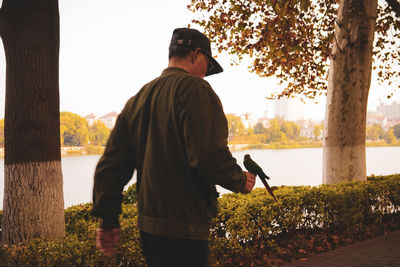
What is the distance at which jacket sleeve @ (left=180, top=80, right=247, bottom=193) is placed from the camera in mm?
1858

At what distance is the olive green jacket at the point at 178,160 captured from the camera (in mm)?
1884

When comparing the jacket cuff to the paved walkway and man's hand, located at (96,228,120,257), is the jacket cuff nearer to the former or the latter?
man's hand, located at (96,228,120,257)

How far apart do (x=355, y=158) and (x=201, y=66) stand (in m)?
6.57

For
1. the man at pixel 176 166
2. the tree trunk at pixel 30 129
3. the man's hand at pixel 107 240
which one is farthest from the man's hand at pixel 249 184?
the tree trunk at pixel 30 129

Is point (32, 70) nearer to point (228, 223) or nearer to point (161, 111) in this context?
point (161, 111)

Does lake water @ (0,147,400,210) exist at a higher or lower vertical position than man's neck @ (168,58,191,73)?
lower

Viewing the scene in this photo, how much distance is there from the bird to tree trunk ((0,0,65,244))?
2.78 meters

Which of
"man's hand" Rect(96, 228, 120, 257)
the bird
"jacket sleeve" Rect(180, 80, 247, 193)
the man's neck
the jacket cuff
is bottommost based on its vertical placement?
"man's hand" Rect(96, 228, 120, 257)

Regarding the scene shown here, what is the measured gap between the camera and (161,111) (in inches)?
79.6

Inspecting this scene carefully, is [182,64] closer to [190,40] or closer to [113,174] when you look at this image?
[190,40]

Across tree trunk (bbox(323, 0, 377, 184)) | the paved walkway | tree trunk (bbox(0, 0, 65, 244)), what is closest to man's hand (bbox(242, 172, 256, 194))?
tree trunk (bbox(0, 0, 65, 244))

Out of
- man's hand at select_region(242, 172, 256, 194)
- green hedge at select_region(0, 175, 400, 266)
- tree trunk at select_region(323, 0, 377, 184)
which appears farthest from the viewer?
tree trunk at select_region(323, 0, 377, 184)

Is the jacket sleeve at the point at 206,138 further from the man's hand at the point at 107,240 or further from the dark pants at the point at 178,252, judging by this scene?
the man's hand at the point at 107,240

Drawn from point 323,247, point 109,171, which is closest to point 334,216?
point 323,247
